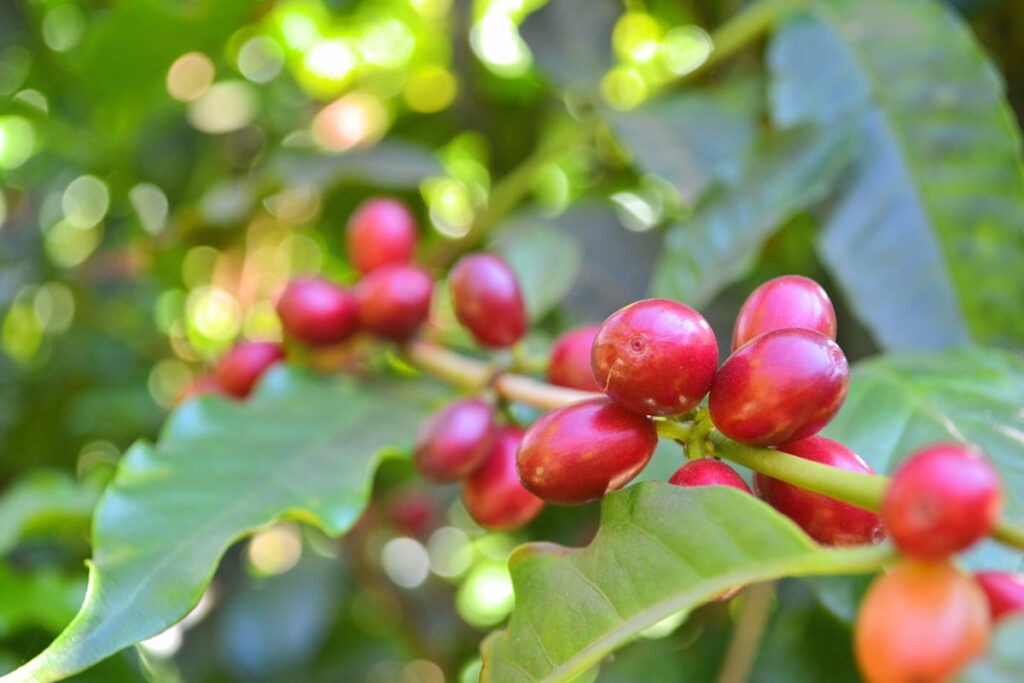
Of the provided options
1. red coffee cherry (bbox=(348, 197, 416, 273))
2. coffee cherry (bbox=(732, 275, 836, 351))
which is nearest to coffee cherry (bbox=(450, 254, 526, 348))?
red coffee cherry (bbox=(348, 197, 416, 273))

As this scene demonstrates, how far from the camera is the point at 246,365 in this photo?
100 centimetres

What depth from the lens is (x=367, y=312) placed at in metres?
0.93

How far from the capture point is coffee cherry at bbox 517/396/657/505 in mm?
466

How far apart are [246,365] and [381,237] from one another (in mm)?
210

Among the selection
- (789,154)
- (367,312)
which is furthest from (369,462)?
(789,154)

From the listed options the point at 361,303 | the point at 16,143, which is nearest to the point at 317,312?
the point at 361,303

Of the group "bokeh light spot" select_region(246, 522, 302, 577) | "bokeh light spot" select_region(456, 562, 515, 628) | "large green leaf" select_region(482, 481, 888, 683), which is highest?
Answer: "large green leaf" select_region(482, 481, 888, 683)

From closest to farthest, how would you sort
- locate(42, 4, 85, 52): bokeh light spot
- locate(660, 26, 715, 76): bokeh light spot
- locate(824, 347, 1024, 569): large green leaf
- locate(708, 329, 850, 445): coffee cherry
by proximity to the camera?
locate(708, 329, 850, 445): coffee cherry → locate(824, 347, 1024, 569): large green leaf → locate(660, 26, 715, 76): bokeh light spot → locate(42, 4, 85, 52): bokeh light spot

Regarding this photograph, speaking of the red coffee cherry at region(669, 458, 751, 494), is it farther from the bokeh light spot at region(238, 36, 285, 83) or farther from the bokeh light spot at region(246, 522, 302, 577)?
the bokeh light spot at region(238, 36, 285, 83)

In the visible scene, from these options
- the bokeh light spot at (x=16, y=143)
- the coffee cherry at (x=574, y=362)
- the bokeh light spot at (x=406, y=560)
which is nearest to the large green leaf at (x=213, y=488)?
the coffee cherry at (x=574, y=362)

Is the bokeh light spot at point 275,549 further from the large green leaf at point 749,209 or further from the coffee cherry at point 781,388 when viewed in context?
the coffee cherry at point 781,388

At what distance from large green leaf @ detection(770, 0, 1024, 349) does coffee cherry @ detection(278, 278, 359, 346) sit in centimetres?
50

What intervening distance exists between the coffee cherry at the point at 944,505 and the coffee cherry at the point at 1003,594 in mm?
47

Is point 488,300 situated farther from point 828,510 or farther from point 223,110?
point 223,110
